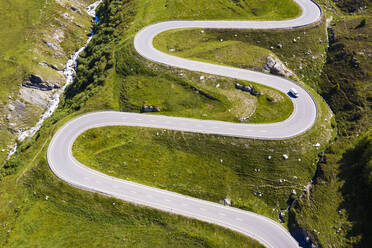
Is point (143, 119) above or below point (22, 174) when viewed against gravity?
above

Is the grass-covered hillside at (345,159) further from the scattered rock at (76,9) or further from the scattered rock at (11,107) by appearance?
the scattered rock at (76,9)

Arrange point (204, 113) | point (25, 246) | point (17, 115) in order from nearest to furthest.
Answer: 1. point (25, 246)
2. point (204, 113)
3. point (17, 115)

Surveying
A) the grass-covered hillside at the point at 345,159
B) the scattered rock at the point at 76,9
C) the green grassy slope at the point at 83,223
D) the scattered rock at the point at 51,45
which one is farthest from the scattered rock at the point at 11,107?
the grass-covered hillside at the point at 345,159

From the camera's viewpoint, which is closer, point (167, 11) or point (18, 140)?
point (18, 140)

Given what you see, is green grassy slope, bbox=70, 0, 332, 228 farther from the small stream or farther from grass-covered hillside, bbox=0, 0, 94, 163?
grass-covered hillside, bbox=0, 0, 94, 163

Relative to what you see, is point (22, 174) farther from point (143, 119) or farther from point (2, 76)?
point (2, 76)

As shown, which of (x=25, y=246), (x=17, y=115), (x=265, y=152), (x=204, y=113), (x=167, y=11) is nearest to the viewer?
(x=25, y=246)

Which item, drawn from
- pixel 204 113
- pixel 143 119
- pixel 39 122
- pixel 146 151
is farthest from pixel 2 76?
pixel 204 113

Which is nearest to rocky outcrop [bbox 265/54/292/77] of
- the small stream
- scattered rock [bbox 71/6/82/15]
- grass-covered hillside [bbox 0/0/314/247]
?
grass-covered hillside [bbox 0/0/314/247]
